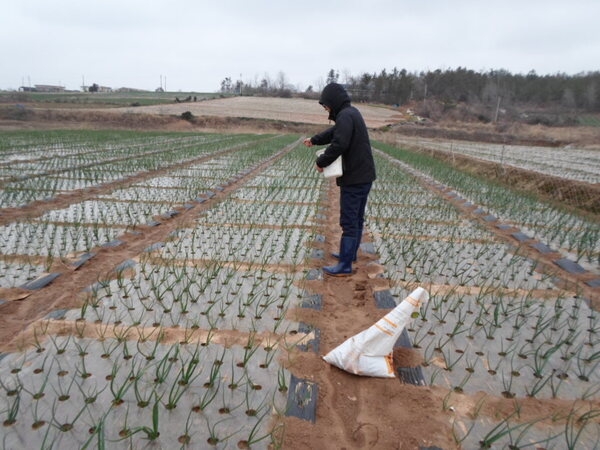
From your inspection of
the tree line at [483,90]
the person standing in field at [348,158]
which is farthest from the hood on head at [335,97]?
the tree line at [483,90]

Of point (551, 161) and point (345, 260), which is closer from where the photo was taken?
point (345, 260)

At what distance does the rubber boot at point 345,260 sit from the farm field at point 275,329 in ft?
0.36

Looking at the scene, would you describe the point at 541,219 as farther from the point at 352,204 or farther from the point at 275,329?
the point at 275,329

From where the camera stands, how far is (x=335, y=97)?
3414mm

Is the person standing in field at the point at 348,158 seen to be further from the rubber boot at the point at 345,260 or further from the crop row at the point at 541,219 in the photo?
the crop row at the point at 541,219

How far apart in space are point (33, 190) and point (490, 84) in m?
65.3

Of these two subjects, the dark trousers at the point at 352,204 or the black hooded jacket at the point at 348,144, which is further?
the dark trousers at the point at 352,204

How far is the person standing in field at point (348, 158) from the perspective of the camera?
132 inches

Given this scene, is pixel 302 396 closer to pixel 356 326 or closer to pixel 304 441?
pixel 304 441

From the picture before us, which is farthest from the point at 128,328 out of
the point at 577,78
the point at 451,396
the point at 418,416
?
the point at 577,78

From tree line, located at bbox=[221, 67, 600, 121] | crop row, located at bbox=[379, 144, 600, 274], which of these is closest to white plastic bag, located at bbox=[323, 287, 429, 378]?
crop row, located at bbox=[379, 144, 600, 274]

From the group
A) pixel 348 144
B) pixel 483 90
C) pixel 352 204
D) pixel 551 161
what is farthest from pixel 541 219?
pixel 483 90

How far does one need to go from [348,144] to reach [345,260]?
1073 mm

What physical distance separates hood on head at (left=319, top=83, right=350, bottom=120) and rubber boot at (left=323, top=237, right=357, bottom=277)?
1.20 m
